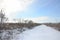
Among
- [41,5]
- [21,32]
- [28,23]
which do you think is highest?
[41,5]

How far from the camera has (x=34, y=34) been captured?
1665 millimetres

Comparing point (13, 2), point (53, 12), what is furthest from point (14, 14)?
point (53, 12)

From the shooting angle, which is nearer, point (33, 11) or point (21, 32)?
point (33, 11)

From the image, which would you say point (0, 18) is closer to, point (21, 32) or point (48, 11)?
point (21, 32)

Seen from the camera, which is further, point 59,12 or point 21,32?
point 21,32

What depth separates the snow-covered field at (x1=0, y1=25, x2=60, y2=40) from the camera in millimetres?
1588

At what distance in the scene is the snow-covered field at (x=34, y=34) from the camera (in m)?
1.59

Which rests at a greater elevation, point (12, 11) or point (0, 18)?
point (12, 11)

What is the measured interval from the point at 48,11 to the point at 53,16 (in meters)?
0.11

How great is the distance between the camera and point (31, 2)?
5.47ft

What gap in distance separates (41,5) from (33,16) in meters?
0.21

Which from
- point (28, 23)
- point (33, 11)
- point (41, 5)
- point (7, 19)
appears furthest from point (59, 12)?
point (7, 19)

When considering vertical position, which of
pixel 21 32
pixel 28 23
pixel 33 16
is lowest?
pixel 21 32

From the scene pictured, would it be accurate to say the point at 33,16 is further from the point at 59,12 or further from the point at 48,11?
the point at 59,12
